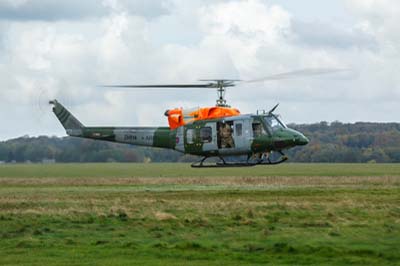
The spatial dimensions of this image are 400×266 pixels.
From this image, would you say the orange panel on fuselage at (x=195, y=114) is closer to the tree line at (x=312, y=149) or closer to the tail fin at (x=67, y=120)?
the tail fin at (x=67, y=120)

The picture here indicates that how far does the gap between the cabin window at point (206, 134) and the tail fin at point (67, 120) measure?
21.5 ft

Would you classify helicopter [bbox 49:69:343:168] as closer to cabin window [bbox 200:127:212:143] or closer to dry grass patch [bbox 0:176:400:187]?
cabin window [bbox 200:127:212:143]

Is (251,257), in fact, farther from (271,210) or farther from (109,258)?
(271,210)

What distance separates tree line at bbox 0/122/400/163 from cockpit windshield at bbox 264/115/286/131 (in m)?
39.7

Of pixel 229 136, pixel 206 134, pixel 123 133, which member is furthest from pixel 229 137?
pixel 123 133

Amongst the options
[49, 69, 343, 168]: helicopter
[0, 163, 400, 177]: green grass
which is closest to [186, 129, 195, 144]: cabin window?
[49, 69, 343, 168]: helicopter

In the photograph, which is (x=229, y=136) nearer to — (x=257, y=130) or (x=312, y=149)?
(x=257, y=130)

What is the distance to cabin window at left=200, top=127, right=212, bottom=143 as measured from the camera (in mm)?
44906

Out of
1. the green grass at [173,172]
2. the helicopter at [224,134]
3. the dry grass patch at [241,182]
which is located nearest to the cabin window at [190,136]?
the helicopter at [224,134]

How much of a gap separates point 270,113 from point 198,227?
1511 centimetres

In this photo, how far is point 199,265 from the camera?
2298cm

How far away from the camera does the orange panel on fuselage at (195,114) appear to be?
147 ft

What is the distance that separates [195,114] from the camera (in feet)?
149

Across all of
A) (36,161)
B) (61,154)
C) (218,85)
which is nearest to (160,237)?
(218,85)
